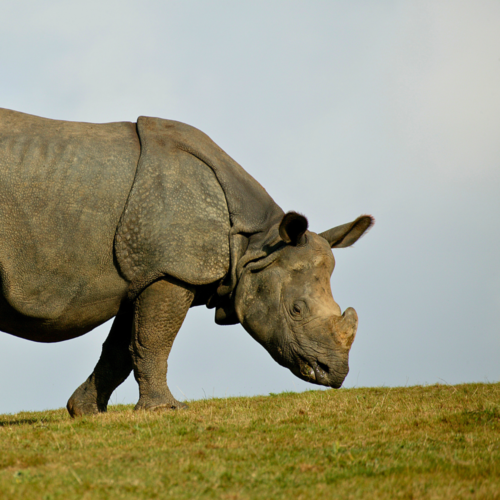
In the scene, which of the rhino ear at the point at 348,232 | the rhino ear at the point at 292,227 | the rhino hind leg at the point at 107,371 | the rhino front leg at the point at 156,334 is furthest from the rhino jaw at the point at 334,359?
the rhino hind leg at the point at 107,371

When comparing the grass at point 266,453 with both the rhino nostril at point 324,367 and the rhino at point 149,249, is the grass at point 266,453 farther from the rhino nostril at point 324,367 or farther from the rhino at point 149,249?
the rhino at point 149,249

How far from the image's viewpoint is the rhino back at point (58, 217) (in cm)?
800

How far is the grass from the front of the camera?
4797mm

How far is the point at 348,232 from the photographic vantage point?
31.0 feet

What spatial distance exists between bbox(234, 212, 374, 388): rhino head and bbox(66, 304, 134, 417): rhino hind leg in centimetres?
175

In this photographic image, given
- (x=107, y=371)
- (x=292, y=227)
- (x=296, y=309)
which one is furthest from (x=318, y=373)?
(x=107, y=371)

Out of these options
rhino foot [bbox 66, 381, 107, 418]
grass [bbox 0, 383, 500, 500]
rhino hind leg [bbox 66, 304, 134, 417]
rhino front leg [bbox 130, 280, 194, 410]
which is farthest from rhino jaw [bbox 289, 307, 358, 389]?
rhino foot [bbox 66, 381, 107, 418]

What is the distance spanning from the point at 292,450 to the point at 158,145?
13.9ft

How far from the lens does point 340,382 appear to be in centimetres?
848

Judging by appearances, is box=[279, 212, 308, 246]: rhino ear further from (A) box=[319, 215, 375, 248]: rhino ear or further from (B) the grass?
(B) the grass

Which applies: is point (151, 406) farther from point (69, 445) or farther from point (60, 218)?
point (60, 218)

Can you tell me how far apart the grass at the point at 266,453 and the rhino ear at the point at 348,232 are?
2.18m

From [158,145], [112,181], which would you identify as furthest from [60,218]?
[158,145]

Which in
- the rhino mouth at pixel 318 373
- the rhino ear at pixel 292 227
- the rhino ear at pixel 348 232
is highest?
the rhino ear at pixel 348 232
